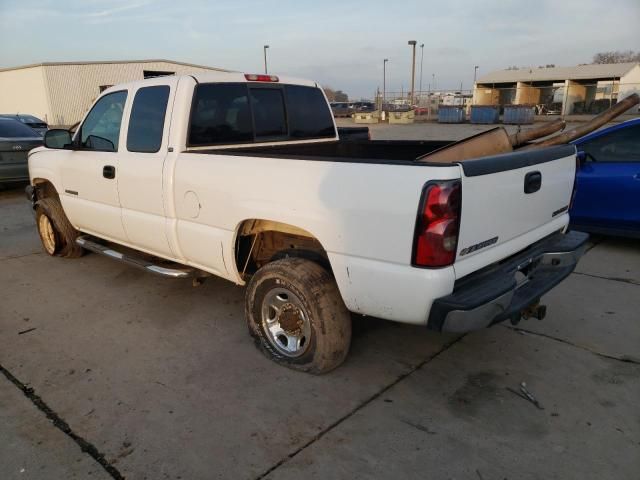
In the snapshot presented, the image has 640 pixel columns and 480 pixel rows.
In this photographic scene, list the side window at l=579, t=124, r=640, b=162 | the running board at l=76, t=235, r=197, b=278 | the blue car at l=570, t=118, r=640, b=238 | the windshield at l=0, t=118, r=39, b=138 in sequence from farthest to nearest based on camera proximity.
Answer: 1. the windshield at l=0, t=118, r=39, b=138
2. the side window at l=579, t=124, r=640, b=162
3. the blue car at l=570, t=118, r=640, b=238
4. the running board at l=76, t=235, r=197, b=278

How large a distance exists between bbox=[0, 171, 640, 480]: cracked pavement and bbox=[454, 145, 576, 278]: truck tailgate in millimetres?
905

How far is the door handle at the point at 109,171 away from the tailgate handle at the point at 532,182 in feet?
11.0

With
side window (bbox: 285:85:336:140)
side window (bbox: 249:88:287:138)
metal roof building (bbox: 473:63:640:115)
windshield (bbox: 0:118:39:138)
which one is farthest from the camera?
metal roof building (bbox: 473:63:640:115)

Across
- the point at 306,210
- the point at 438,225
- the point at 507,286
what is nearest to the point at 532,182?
the point at 507,286

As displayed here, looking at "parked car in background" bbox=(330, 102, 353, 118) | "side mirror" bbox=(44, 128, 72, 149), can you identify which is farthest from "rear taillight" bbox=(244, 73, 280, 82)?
"parked car in background" bbox=(330, 102, 353, 118)

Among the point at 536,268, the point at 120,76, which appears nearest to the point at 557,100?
the point at 120,76

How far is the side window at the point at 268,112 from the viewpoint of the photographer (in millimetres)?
4332

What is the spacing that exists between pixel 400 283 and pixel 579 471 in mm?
1260

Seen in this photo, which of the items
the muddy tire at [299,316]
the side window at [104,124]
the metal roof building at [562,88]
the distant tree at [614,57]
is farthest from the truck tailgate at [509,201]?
the distant tree at [614,57]

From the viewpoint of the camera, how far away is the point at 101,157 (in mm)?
4539

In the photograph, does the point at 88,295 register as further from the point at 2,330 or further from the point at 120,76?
the point at 120,76

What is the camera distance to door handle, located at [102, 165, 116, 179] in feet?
14.3

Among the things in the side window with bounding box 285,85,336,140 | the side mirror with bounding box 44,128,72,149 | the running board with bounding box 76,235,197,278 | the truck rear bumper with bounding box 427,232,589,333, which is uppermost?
the side window with bounding box 285,85,336,140

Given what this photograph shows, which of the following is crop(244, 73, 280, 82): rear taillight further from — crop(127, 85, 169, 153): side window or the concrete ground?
the concrete ground
